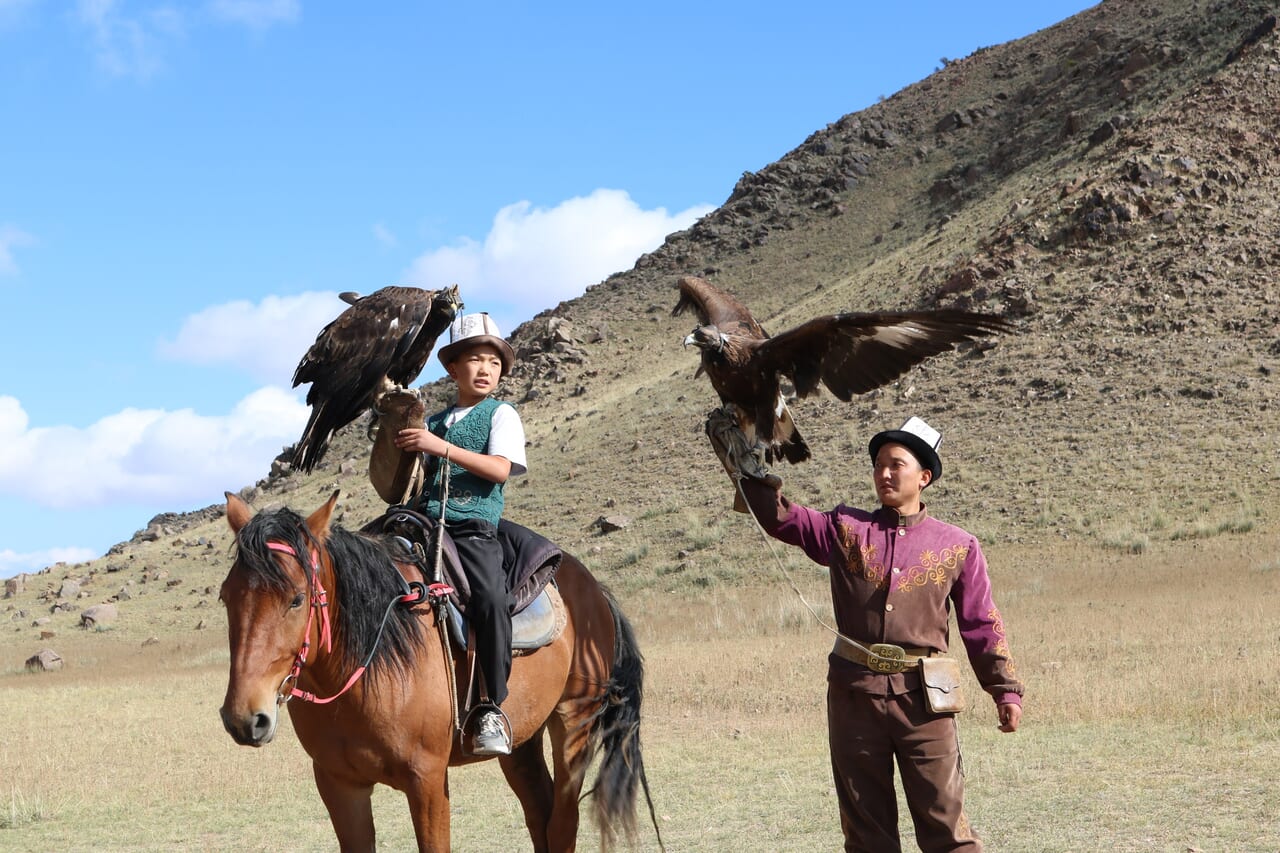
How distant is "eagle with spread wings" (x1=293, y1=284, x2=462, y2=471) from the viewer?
263 inches

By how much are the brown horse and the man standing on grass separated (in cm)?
164

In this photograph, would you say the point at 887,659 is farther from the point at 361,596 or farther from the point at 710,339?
the point at 361,596

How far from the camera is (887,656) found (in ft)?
16.3

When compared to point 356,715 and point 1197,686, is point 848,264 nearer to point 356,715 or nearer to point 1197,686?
point 1197,686

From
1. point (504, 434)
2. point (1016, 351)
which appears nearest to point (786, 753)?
point (504, 434)

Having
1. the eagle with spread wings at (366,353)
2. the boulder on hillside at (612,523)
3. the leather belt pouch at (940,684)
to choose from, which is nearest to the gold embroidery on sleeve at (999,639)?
the leather belt pouch at (940,684)

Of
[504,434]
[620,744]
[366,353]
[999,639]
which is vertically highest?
[366,353]

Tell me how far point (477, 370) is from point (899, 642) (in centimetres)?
233

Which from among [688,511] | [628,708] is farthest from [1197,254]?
[628,708]

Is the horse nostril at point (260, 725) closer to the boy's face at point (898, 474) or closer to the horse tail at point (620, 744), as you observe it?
the boy's face at point (898, 474)

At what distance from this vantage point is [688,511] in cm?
3081

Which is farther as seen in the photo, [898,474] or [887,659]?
[898,474]

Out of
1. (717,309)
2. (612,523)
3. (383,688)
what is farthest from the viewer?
(612,523)

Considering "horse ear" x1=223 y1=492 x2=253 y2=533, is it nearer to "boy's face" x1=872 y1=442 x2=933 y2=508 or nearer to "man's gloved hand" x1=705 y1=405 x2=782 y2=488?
"man's gloved hand" x1=705 y1=405 x2=782 y2=488
